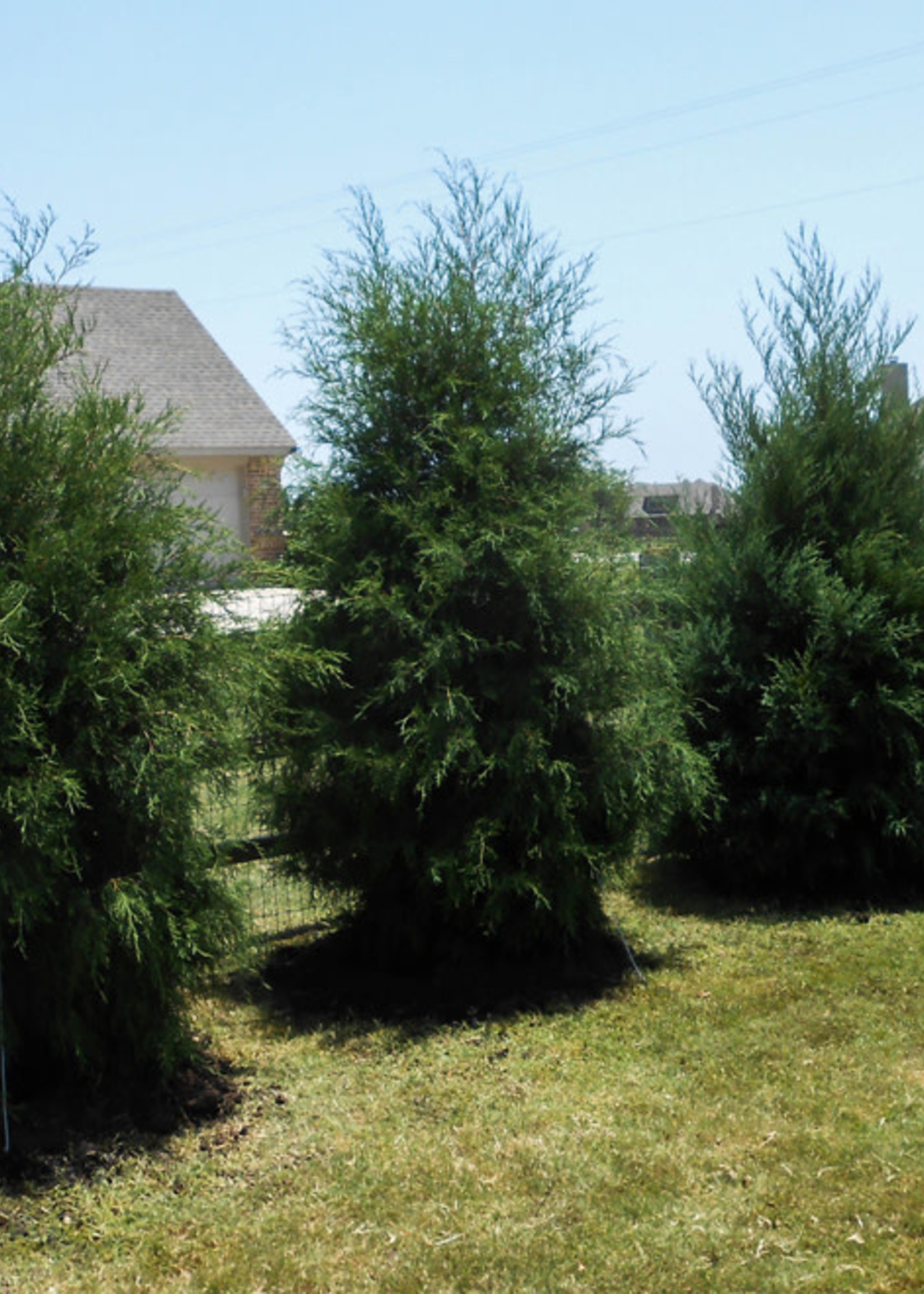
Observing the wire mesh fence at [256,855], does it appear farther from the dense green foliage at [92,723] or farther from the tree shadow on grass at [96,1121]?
the tree shadow on grass at [96,1121]

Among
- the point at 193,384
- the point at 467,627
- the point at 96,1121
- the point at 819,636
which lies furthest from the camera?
the point at 193,384

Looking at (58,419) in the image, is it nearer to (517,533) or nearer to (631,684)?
(517,533)

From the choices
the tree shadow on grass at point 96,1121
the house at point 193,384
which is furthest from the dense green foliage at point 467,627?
the house at point 193,384

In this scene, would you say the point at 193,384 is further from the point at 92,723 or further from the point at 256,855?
the point at 92,723

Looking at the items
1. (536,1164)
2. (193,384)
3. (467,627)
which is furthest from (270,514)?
(193,384)

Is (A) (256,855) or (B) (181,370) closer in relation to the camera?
(A) (256,855)

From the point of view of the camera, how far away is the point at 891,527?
314 inches

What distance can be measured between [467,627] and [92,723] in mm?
1992

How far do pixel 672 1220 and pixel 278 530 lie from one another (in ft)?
12.0

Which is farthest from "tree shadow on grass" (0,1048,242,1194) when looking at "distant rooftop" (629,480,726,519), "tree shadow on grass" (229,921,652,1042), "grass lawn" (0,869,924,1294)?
"distant rooftop" (629,480,726,519)

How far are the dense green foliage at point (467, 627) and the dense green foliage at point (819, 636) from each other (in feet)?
5.59

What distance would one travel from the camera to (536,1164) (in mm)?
4387

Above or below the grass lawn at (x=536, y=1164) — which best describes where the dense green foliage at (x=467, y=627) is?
above

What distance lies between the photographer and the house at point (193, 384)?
21.2 metres
